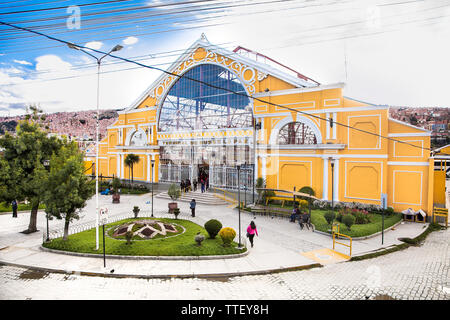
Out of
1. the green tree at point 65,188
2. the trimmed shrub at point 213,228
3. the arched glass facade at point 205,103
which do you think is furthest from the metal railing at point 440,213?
the green tree at point 65,188

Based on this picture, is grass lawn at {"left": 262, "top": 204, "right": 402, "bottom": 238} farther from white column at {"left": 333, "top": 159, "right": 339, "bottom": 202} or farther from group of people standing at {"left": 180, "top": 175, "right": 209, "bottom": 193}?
group of people standing at {"left": 180, "top": 175, "right": 209, "bottom": 193}

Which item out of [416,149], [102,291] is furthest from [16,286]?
[416,149]

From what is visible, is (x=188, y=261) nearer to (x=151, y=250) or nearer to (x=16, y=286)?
(x=151, y=250)

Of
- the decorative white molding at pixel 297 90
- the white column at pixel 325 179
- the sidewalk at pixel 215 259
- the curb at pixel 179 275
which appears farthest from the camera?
the white column at pixel 325 179

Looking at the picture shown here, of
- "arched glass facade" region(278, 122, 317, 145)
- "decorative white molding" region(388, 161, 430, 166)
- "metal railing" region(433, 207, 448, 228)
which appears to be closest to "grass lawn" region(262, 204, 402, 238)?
"metal railing" region(433, 207, 448, 228)

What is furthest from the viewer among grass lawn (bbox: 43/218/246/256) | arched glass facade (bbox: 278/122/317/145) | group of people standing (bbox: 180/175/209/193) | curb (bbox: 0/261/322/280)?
group of people standing (bbox: 180/175/209/193)

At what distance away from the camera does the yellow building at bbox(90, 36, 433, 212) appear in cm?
2023

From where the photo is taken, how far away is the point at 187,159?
3125cm

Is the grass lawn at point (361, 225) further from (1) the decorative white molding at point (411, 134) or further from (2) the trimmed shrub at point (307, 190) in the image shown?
(1) the decorative white molding at point (411, 134)

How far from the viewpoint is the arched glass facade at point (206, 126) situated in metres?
26.8

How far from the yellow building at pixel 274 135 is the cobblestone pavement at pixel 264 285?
758 centimetres

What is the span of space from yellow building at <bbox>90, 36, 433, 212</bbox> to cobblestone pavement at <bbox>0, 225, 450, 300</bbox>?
7.58 meters

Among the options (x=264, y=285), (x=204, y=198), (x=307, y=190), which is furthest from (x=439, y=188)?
(x=204, y=198)

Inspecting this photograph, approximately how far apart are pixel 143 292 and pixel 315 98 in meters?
19.4
